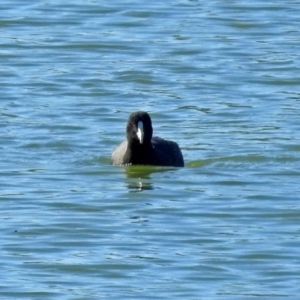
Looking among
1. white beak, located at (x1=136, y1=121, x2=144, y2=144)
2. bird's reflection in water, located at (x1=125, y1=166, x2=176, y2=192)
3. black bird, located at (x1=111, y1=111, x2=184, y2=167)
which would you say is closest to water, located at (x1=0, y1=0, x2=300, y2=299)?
bird's reflection in water, located at (x1=125, y1=166, x2=176, y2=192)

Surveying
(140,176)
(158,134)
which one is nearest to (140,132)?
(140,176)

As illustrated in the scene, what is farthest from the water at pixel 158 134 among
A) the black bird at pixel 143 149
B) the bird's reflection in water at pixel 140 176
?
the black bird at pixel 143 149

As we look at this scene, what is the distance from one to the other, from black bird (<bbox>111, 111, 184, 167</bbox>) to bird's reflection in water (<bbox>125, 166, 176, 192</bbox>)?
0.07m

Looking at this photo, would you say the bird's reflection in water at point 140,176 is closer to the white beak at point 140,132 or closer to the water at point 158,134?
the water at point 158,134

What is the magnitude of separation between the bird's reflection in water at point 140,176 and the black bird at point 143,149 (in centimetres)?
7

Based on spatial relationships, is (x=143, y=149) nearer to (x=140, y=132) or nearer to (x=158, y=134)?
(x=140, y=132)

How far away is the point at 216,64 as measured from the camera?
2159 cm

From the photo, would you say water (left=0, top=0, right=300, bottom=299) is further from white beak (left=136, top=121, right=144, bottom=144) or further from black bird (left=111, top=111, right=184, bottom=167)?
white beak (left=136, top=121, right=144, bottom=144)

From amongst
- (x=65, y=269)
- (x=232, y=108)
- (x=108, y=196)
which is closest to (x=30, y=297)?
(x=65, y=269)

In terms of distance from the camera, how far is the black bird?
16656 mm

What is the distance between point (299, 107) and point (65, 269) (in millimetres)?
7455

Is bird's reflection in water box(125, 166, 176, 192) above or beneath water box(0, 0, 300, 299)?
beneath

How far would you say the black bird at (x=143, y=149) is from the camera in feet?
54.6

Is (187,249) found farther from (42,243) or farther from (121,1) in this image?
(121,1)
